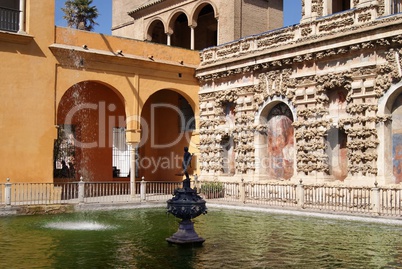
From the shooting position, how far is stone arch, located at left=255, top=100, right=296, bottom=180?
66.6 feet

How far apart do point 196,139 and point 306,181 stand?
7.25 m

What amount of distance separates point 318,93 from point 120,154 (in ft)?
37.0

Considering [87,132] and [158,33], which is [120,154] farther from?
[158,33]

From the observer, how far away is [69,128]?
24.1m

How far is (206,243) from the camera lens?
11062mm

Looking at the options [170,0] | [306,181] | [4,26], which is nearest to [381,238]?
[306,181]

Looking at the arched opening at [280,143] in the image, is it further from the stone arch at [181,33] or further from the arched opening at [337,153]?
the stone arch at [181,33]

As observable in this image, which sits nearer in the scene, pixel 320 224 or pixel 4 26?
pixel 320 224

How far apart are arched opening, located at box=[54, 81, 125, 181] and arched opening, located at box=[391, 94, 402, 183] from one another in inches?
490

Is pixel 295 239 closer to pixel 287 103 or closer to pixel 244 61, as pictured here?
pixel 287 103

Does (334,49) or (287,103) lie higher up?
(334,49)

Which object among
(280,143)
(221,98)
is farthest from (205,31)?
(280,143)

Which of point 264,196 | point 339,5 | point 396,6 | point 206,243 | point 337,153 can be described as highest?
point 339,5

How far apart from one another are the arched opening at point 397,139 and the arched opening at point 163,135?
11.2 metres
